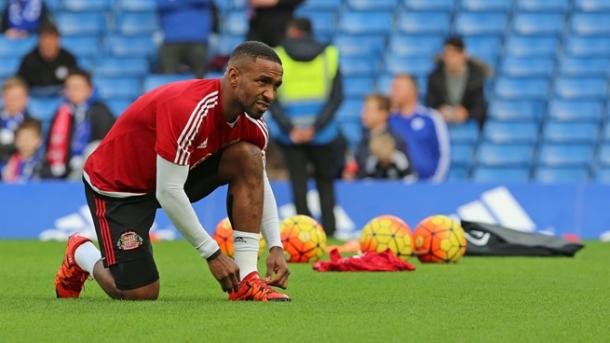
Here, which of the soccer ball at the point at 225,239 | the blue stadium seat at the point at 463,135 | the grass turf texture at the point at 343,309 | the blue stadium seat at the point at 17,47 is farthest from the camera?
the blue stadium seat at the point at 17,47

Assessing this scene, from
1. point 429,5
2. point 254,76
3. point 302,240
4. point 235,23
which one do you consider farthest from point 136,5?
point 254,76

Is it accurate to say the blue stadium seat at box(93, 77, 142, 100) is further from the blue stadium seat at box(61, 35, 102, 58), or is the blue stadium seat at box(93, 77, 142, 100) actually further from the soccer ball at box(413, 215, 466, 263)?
the soccer ball at box(413, 215, 466, 263)

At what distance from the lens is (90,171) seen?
8039mm

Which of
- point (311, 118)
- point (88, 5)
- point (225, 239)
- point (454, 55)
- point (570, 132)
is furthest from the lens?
point (88, 5)

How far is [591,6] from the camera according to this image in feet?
64.3

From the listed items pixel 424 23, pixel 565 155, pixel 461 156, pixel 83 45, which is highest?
pixel 424 23

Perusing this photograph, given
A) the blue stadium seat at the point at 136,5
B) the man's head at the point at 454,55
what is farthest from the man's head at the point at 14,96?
A: the man's head at the point at 454,55

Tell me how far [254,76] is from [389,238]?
4399 mm

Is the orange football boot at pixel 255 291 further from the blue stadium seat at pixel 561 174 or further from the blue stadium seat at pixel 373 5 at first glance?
the blue stadium seat at pixel 373 5

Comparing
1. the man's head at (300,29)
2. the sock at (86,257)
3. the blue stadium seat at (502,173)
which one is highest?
the man's head at (300,29)

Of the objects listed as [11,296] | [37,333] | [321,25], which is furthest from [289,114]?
[37,333]

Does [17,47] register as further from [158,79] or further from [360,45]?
[360,45]

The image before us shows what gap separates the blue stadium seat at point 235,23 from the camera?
20.1 m

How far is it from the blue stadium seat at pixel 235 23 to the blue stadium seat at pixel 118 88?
1664 millimetres
